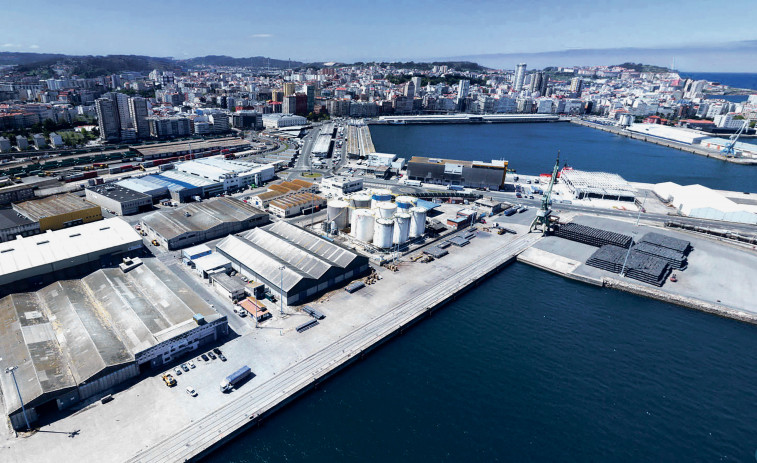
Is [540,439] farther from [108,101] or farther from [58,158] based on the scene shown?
[108,101]

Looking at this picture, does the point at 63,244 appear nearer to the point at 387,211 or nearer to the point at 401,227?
the point at 387,211

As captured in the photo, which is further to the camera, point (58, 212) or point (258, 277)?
point (58, 212)

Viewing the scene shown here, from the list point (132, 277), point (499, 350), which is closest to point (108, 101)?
point (132, 277)

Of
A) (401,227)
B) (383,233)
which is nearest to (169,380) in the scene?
(383,233)

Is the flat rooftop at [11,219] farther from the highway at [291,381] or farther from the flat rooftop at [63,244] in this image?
the highway at [291,381]

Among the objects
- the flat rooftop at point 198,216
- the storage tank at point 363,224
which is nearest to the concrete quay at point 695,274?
the storage tank at point 363,224

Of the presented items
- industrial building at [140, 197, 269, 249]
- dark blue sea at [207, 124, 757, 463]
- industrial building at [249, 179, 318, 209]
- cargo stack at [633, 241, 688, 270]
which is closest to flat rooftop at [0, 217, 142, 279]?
industrial building at [140, 197, 269, 249]
